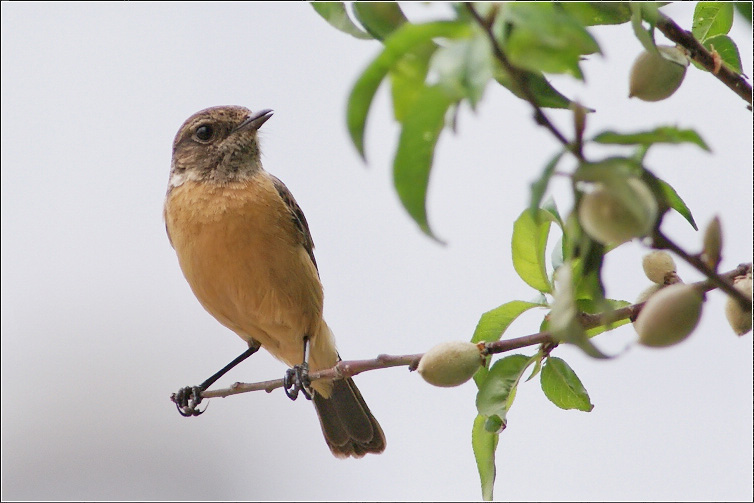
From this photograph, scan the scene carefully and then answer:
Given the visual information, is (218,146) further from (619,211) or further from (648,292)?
(619,211)

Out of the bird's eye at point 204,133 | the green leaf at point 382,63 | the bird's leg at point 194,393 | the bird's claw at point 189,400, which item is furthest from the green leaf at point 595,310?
the bird's eye at point 204,133

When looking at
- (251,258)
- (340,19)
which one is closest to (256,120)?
(251,258)

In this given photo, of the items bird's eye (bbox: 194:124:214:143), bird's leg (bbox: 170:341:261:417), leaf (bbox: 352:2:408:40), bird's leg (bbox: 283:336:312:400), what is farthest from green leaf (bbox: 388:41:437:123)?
bird's eye (bbox: 194:124:214:143)

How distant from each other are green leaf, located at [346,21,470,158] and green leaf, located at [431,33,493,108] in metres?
0.08

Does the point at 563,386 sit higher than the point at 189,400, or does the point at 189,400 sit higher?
the point at 189,400

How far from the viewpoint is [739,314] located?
1.77m

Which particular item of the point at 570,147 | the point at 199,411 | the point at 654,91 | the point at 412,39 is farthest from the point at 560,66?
the point at 199,411

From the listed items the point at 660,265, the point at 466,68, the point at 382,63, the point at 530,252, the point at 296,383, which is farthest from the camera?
the point at 296,383

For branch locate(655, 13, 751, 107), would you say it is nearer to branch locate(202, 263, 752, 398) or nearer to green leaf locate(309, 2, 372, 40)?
branch locate(202, 263, 752, 398)

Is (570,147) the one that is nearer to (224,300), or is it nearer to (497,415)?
(497,415)

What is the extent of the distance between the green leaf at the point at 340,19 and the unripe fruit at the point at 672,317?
35.7 inches

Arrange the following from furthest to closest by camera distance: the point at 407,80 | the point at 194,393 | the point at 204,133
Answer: the point at 204,133 → the point at 194,393 → the point at 407,80

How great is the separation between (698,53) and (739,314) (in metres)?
0.65

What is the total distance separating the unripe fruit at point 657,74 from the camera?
1.95m
